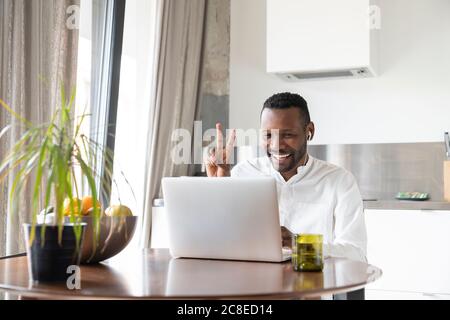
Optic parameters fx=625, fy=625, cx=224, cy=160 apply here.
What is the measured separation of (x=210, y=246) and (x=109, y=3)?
2.55 metres

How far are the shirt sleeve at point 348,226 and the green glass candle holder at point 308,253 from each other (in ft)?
1.14

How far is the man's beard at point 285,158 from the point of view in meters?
2.52

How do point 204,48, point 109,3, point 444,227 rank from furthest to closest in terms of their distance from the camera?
1. point 204,48
2. point 109,3
3. point 444,227

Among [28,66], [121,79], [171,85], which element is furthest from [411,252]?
[28,66]

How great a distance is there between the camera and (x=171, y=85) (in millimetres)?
4410

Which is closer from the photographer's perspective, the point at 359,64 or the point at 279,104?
the point at 279,104

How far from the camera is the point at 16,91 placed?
2705 mm

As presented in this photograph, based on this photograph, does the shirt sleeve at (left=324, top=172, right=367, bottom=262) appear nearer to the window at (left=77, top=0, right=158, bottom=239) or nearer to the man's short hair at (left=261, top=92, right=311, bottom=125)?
the man's short hair at (left=261, top=92, right=311, bottom=125)

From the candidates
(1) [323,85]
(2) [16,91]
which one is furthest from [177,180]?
(1) [323,85]

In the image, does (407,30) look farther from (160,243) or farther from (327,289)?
(327,289)

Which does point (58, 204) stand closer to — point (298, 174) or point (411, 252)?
point (298, 174)

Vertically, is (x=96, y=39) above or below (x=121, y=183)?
above

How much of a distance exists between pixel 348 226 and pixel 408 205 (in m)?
1.72

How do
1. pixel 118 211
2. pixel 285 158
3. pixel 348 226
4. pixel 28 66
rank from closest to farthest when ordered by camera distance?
1. pixel 118 211
2. pixel 348 226
3. pixel 285 158
4. pixel 28 66
